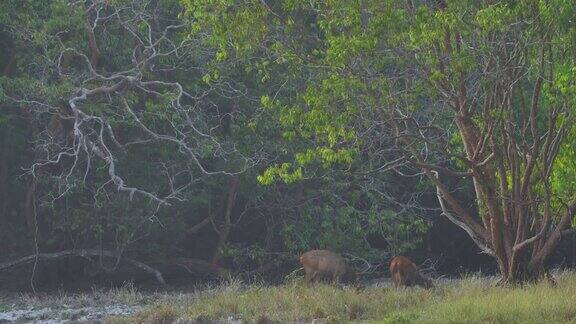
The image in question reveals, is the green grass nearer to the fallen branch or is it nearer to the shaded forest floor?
the shaded forest floor

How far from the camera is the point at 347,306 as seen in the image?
→ 51.4 feet

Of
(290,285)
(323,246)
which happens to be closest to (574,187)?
(290,285)

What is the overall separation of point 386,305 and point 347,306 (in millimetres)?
575

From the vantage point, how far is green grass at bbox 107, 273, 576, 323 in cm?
1388

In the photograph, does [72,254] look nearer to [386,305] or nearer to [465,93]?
[386,305]

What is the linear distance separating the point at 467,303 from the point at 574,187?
2.50 metres

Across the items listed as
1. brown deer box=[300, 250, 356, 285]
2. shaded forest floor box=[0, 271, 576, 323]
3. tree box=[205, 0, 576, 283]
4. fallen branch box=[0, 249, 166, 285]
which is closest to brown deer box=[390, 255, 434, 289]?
shaded forest floor box=[0, 271, 576, 323]

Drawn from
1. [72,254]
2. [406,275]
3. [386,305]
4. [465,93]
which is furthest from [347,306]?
[72,254]

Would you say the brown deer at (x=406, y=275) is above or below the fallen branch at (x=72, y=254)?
below

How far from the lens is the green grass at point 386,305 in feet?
45.5

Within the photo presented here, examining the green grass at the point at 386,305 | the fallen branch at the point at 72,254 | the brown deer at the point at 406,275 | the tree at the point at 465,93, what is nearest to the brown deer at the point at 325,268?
the brown deer at the point at 406,275

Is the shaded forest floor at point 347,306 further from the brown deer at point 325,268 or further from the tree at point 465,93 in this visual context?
the tree at point 465,93

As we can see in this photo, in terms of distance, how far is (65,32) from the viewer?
20.7 m

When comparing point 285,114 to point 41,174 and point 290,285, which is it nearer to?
point 290,285
